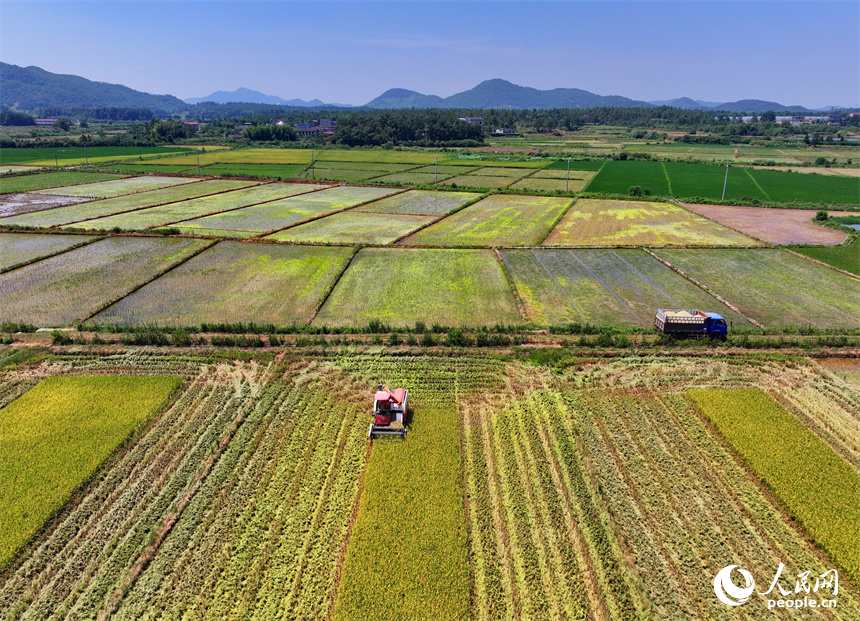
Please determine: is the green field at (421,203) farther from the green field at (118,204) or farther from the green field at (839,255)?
the green field at (839,255)

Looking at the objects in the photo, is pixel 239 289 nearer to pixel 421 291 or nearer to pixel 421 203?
pixel 421 291

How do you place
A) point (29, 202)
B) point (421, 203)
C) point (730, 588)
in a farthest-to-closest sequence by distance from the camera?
point (421, 203) → point (29, 202) → point (730, 588)

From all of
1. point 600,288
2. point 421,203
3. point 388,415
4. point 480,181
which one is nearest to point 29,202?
point 421,203

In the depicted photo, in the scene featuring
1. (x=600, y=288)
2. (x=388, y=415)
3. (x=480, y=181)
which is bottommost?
(x=388, y=415)

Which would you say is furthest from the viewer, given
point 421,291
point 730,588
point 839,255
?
point 839,255

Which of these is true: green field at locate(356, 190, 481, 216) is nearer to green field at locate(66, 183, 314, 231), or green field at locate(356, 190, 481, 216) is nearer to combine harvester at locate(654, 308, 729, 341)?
green field at locate(66, 183, 314, 231)

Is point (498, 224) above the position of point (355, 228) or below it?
above

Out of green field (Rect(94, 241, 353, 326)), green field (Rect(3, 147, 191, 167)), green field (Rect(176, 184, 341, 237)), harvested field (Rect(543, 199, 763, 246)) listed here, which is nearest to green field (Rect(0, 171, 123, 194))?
green field (Rect(3, 147, 191, 167))
